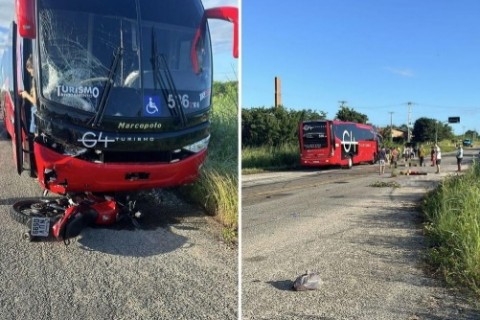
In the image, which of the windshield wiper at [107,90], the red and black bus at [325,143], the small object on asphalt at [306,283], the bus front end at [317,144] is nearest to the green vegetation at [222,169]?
the windshield wiper at [107,90]

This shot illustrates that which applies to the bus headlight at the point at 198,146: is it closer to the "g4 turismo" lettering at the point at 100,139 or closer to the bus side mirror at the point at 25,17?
the "g4 turismo" lettering at the point at 100,139

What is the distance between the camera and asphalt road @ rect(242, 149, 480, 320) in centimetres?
291

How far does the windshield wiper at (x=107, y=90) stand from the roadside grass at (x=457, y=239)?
2612mm

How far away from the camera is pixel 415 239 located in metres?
4.55

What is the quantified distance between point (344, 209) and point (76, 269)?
17.9ft

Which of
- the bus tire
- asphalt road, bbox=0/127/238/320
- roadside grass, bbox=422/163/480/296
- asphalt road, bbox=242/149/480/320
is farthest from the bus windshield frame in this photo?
the bus tire

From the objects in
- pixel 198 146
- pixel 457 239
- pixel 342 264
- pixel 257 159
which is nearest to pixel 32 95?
pixel 198 146

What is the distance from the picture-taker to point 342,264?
148 inches

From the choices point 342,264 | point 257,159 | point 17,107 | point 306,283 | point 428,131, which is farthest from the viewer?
point 428,131

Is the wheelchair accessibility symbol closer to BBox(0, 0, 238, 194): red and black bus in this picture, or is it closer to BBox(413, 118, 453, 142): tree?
BBox(0, 0, 238, 194): red and black bus

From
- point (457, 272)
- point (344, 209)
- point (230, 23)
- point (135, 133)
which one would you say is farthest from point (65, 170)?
point (344, 209)

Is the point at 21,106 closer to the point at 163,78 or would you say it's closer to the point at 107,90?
the point at 107,90

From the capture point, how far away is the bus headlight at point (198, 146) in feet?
4.86

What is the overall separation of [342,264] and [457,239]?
0.86 m
